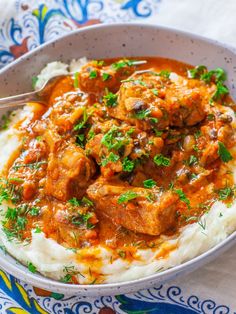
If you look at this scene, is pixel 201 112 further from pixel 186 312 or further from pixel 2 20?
pixel 2 20

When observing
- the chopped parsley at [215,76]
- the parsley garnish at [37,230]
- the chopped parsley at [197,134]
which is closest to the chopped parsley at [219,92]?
the chopped parsley at [215,76]

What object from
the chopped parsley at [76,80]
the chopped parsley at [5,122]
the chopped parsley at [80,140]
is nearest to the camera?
the chopped parsley at [80,140]

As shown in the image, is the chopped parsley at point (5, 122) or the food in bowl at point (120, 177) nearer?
the food in bowl at point (120, 177)

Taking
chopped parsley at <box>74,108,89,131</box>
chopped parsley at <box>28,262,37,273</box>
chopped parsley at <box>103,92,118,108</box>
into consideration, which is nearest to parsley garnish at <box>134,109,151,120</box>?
chopped parsley at <box>103,92,118,108</box>

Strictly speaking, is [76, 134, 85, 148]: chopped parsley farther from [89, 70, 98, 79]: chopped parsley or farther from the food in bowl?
[89, 70, 98, 79]: chopped parsley

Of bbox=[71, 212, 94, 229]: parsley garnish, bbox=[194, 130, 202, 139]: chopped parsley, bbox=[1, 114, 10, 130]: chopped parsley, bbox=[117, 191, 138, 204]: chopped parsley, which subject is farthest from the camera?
bbox=[1, 114, 10, 130]: chopped parsley

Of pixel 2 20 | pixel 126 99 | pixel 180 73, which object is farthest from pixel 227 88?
pixel 2 20

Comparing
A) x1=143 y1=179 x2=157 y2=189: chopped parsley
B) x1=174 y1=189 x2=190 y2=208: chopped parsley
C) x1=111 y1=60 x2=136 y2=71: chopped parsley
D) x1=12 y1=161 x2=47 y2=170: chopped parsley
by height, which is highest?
x1=111 y1=60 x2=136 y2=71: chopped parsley

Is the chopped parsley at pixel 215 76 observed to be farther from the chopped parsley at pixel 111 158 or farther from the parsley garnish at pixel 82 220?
the parsley garnish at pixel 82 220
